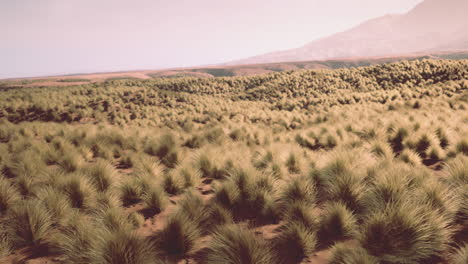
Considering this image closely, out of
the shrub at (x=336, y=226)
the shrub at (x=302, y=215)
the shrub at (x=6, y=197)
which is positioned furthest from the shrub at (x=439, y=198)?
the shrub at (x=6, y=197)

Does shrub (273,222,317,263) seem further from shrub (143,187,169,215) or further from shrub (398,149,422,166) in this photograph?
shrub (398,149,422,166)

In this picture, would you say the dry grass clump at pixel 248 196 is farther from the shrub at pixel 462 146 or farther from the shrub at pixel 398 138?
the shrub at pixel 398 138

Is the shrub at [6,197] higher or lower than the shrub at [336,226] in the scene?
higher

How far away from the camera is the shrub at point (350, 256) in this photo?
2.00 metres

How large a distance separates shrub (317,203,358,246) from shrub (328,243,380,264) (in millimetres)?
330

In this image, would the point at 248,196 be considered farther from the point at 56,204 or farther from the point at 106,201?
the point at 56,204

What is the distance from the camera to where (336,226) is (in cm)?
272

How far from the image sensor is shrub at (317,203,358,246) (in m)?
2.64

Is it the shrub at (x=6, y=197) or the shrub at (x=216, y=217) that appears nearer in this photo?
the shrub at (x=216, y=217)

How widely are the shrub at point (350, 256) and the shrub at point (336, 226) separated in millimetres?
330

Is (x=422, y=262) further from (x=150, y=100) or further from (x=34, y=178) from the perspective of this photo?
(x=150, y=100)

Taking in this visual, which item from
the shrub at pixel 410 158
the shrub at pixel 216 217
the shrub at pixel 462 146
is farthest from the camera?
the shrub at pixel 462 146

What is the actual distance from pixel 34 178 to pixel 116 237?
355 centimetres

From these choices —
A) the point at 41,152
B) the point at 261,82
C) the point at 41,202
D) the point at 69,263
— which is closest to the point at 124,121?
the point at 41,152
